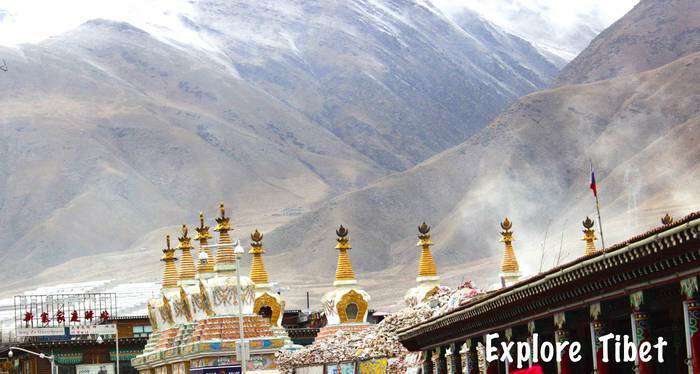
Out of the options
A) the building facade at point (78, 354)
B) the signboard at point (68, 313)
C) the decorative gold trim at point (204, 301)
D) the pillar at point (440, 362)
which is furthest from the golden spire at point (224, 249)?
the signboard at point (68, 313)

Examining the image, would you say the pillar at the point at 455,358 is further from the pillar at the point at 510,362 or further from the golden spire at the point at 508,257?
the golden spire at the point at 508,257

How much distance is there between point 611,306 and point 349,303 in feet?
139

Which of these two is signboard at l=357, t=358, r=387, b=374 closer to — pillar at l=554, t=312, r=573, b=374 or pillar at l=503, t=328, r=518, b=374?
pillar at l=503, t=328, r=518, b=374

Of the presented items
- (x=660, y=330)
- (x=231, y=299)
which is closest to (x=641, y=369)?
(x=660, y=330)

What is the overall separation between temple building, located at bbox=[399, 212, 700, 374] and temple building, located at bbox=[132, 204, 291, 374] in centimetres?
2810

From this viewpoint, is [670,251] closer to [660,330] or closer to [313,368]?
[660,330]

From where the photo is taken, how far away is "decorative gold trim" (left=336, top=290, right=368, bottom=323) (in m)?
74.1

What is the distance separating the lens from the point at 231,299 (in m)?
72.5

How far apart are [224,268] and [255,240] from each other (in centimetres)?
644

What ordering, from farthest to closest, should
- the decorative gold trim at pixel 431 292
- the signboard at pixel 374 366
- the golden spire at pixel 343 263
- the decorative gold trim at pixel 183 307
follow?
1. the decorative gold trim at pixel 183 307
2. the golden spire at pixel 343 263
3. the decorative gold trim at pixel 431 292
4. the signboard at pixel 374 366

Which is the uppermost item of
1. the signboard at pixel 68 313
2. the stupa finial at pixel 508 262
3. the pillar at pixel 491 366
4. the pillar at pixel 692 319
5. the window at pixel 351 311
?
the signboard at pixel 68 313

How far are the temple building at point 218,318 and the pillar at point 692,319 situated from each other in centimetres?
4034

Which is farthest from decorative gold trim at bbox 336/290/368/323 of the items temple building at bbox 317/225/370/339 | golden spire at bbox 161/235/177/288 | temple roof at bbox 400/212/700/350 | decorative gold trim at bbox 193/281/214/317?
temple roof at bbox 400/212/700/350

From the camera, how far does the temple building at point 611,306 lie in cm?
2777
